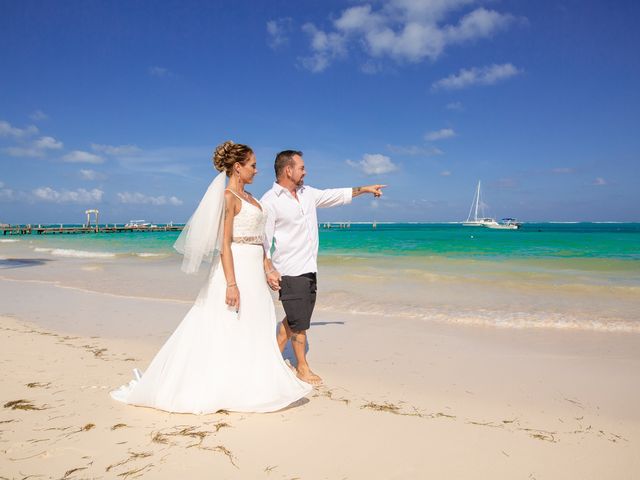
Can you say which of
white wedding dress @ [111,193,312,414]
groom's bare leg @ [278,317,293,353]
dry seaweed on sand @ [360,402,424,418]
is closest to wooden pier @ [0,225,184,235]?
groom's bare leg @ [278,317,293,353]

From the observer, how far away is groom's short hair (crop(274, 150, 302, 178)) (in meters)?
4.27

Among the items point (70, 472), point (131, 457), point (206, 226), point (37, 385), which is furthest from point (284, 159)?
point (37, 385)

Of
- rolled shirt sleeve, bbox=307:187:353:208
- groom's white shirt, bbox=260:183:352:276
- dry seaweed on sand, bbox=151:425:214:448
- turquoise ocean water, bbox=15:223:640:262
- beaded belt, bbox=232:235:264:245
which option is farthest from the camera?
turquoise ocean water, bbox=15:223:640:262

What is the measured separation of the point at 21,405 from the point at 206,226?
2194 millimetres

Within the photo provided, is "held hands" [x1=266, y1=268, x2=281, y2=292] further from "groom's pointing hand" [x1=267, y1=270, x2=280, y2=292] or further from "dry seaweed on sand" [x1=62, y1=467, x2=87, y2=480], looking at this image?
"dry seaweed on sand" [x1=62, y1=467, x2=87, y2=480]

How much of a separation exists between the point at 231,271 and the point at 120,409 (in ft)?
4.88

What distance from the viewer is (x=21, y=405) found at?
3.54 meters

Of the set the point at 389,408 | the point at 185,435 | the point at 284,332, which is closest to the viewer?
the point at 185,435

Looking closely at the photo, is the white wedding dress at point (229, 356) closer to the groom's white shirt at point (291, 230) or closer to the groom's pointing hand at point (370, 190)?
the groom's white shirt at point (291, 230)

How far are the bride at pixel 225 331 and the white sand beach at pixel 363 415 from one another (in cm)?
14

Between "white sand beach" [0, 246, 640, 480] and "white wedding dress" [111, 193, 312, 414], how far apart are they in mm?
125

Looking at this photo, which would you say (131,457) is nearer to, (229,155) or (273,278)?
(273,278)

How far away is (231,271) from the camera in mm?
3590

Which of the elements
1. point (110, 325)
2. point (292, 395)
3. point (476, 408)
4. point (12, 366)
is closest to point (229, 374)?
point (292, 395)
